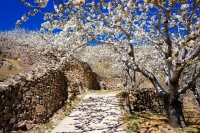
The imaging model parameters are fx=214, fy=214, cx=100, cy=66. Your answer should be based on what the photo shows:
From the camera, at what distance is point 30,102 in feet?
25.7

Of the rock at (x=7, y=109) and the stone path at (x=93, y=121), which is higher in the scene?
the rock at (x=7, y=109)

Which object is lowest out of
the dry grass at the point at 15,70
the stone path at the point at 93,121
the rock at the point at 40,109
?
the stone path at the point at 93,121

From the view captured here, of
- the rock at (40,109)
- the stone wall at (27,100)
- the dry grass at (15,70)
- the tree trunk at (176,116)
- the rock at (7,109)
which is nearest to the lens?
the rock at (7,109)

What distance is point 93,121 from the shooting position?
9.02 m

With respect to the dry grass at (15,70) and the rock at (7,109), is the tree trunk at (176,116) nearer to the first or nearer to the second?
the rock at (7,109)

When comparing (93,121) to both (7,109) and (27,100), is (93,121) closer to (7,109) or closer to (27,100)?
(27,100)

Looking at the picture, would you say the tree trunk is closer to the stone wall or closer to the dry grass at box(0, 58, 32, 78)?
the stone wall

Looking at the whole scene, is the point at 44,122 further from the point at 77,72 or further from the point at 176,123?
the point at 77,72

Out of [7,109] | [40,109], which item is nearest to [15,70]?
[40,109]

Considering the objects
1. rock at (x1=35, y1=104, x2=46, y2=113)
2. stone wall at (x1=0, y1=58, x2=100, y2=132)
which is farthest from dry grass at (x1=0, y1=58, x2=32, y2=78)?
rock at (x1=35, y1=104, x2=46, y2=113)

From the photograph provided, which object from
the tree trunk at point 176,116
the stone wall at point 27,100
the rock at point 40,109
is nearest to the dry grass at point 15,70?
the stone wall at point 27,100

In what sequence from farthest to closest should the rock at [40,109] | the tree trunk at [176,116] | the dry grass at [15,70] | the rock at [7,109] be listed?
the dry grass at [15,70] < the rock at [40,109] < the tree trunk at [176,116] < the rock at [7,109]

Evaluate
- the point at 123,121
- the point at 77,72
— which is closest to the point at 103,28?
the point at 123,121

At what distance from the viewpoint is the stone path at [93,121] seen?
772cm
